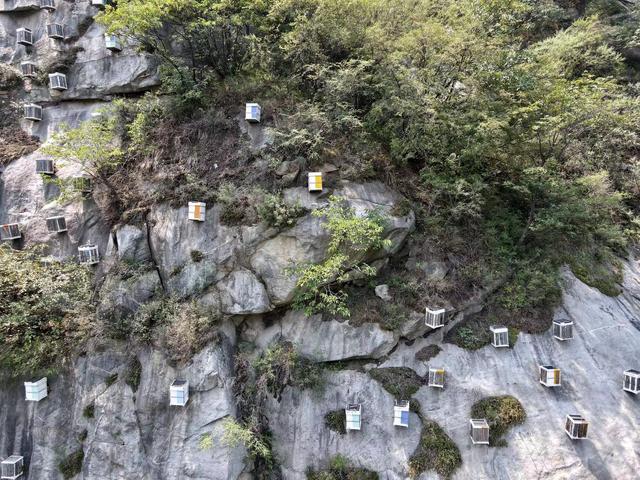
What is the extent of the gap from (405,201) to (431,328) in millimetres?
3087

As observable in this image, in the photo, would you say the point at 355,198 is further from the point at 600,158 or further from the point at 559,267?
the point at 600,158

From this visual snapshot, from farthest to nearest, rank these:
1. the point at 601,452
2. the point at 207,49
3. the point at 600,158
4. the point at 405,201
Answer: the point at 600,158 → the point at 207,49 → the point at 405,201 → the point at 601,452

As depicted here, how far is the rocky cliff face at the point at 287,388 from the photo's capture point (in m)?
6.69

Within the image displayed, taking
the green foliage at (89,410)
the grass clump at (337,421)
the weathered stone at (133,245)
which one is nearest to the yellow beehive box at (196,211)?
the weathered stone at (133,245)

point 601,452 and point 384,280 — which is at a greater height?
point 384,280

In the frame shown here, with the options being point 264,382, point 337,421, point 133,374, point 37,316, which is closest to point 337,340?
point 337,421

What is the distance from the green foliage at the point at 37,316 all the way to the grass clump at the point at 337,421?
5.74 meters

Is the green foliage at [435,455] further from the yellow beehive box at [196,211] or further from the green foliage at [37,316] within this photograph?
the green foliage at [37,316]

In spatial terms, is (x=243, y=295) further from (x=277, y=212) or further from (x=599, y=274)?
(x=599, y=274)

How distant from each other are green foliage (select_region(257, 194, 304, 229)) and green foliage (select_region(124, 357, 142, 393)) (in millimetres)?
4265

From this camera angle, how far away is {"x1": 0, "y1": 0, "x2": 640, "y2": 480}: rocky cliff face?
22.0 ft

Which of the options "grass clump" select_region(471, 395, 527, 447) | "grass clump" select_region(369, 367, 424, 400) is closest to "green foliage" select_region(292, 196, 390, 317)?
"grass clump" select_region(369, 367, 424, 400)

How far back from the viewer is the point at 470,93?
26.7ft

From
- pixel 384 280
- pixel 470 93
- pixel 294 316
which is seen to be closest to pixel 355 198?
pixel 384 280
